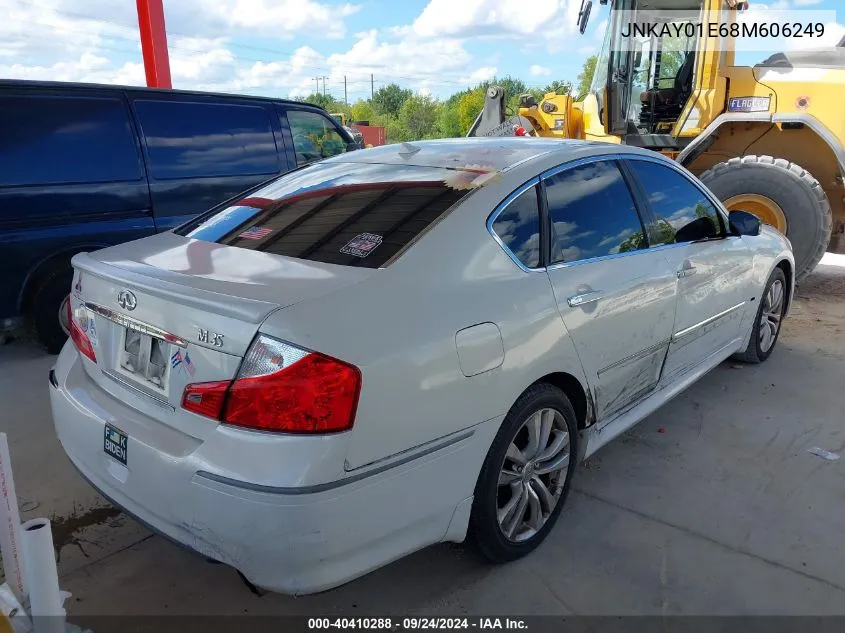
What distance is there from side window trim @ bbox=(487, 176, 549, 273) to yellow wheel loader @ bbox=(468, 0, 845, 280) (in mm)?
4739

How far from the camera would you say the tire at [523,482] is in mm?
2330

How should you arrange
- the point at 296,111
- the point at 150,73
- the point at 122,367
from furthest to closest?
1. the point at 150,73
2. the point at 296,111
3. the point at 122,367

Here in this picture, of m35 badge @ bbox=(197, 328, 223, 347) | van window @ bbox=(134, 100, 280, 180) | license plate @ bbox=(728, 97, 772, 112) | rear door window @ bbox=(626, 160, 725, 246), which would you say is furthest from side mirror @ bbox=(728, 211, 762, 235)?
van window @ bbox=(134, 100, 280, 180)

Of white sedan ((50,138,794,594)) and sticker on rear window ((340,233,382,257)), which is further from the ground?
sticker on rear window ((340,233,382,257))

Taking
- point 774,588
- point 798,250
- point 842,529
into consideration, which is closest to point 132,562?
point 774,588

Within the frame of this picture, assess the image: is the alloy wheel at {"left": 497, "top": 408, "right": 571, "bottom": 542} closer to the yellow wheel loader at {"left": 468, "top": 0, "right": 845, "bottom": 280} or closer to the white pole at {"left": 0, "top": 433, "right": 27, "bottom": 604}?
the white pole at {"left": 0, "top": 433, "right": 27, "bottom": 604}

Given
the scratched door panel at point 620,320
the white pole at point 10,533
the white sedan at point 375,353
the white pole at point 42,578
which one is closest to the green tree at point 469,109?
the scratched door panel at point 620,320

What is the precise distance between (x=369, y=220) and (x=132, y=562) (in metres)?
1.68

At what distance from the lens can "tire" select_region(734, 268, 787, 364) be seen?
4.57 m

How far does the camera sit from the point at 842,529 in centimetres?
286

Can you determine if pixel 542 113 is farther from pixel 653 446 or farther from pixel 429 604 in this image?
pixel 429 604

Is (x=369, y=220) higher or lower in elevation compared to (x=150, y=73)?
lower

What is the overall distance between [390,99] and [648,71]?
84813 millimetres

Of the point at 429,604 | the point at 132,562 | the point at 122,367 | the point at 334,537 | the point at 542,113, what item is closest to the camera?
the point at 334,537
